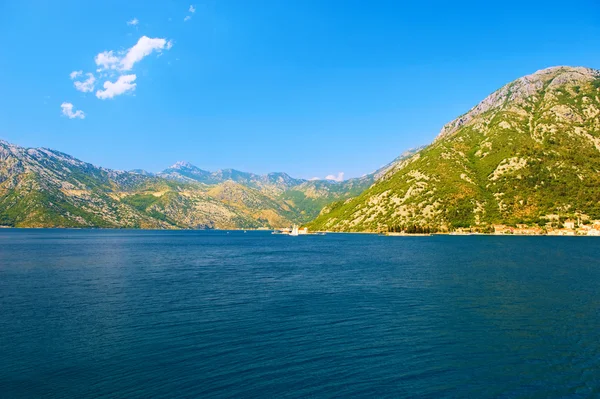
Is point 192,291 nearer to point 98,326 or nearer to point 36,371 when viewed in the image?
point 98,326

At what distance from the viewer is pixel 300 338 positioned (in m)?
42.7

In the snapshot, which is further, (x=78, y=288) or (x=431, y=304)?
(x=78, y=288)

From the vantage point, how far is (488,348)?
3972 centimetres

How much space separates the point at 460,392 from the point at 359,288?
45.3 metres

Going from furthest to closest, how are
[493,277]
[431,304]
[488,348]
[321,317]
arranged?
[493,277]
[431,304]
[321,317]
[488,348]

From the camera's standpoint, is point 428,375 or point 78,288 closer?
point 428,375

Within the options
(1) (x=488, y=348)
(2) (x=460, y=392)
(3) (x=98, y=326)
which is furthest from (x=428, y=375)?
(3) (x=98, y=326)

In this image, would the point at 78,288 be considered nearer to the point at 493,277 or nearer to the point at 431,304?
the point at 431,304

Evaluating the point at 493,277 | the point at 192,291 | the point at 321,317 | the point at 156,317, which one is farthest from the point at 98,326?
the point at 493,277

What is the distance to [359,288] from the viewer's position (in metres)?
74.8

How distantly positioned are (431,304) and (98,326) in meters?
48.7

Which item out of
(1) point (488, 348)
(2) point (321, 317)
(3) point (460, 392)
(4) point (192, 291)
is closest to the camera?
(3) point (460, 392)

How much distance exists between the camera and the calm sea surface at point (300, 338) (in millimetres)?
30578

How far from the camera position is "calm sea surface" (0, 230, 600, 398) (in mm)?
30578
